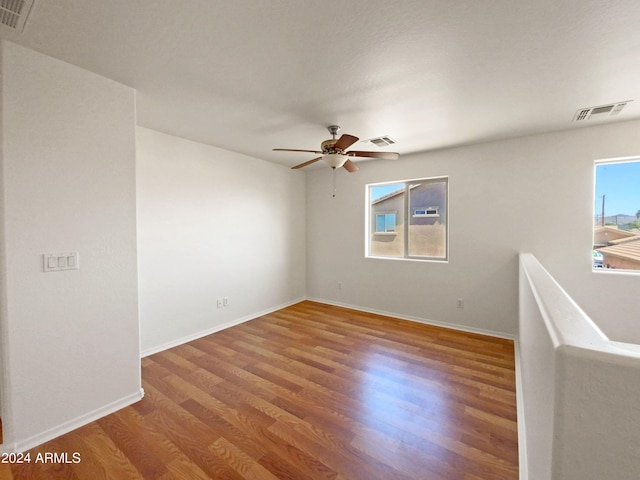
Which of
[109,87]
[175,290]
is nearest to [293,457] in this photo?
[175,290]

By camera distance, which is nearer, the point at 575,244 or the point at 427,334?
the point at 575,244

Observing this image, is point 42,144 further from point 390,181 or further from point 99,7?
point 390,181

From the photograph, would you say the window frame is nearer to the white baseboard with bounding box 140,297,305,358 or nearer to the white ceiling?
the white ceiling

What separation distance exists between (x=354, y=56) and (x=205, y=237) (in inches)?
110

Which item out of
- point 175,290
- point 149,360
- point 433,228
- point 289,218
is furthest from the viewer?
point 289,218

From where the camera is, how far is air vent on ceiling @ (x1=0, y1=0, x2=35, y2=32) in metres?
1.36

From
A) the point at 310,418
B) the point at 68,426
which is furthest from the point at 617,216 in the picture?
the point at 68,426

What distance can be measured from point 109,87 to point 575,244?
15.8 ft

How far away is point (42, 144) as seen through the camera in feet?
5.78

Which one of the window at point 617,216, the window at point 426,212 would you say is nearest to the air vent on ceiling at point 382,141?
the window at point 426,212

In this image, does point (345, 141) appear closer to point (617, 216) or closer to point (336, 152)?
point (336, 152)

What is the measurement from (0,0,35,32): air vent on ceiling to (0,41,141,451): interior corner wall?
0.24m

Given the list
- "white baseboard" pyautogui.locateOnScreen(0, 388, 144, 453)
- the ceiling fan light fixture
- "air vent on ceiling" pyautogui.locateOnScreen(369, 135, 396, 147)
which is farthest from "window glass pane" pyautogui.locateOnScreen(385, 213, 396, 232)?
"white baseboard" pyautogui.locateOnScreen(0, 388, 144, 453)

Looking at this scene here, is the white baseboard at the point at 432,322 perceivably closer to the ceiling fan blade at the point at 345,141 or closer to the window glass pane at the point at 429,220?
the window glass pane at the point at 429,220
